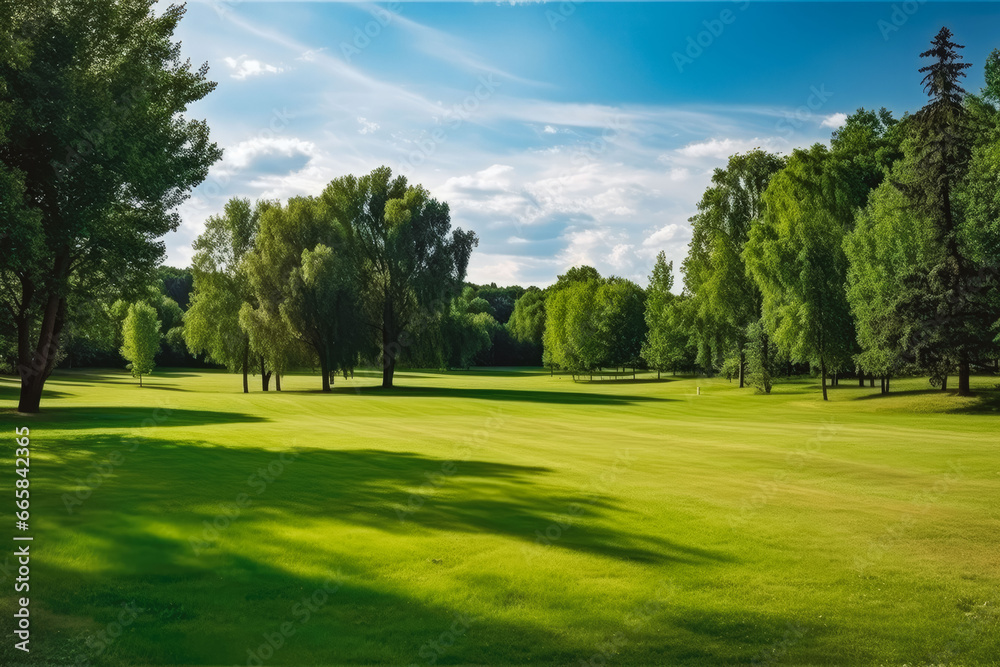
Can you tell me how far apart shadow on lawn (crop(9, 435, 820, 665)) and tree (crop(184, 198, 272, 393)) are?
162 ft

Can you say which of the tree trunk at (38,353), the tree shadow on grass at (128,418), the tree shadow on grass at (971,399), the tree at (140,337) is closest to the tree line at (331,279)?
the tree at (140,337)

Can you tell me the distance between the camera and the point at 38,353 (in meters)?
29.4

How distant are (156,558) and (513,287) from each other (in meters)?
189

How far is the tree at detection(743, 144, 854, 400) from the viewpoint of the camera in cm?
5075

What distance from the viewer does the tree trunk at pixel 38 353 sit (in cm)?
2914

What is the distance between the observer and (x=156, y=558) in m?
9.26

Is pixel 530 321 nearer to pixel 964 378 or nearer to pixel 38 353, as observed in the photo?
pixel 964 378

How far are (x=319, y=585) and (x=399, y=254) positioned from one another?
52559 mm

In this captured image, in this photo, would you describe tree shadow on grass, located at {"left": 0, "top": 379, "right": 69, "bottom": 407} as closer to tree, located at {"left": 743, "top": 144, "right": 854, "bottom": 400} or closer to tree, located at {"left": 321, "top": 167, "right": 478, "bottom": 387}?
tree, located at {"left": 321, "top": 167, "right": 478, "bottom": 387}

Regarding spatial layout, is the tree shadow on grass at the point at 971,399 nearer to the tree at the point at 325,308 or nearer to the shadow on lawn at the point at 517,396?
the shadow on lawn at the point at 517,396

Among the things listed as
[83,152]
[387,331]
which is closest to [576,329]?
[387,331]

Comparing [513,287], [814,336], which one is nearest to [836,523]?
[814,336]

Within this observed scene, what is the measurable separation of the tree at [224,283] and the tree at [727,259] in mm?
41519

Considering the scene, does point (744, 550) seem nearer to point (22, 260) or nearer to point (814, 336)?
point (22, 260)
